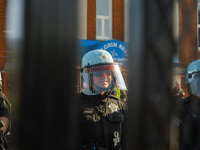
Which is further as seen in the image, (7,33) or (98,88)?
(98,88)

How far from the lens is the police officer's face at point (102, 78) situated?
8.33 feet

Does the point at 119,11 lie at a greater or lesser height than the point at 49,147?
greater

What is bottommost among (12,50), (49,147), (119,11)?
(49,147)

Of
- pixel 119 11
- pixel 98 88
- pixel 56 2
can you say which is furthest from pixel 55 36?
pixel 119 11

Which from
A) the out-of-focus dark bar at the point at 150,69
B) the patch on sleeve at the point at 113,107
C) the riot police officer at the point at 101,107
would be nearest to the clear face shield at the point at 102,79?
the riot police officer at the point at 101,107

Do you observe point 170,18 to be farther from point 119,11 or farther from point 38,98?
point 119,11

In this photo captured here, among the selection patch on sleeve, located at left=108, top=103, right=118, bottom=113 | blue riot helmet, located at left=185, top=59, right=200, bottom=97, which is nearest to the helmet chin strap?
patch on sleeve, located at left=108, top=103, right=118, bottom=113

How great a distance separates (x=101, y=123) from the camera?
90.0 inches

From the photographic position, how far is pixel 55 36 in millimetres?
321

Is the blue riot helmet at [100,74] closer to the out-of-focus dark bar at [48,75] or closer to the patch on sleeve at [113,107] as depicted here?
the patch on sleeve at [113,107]

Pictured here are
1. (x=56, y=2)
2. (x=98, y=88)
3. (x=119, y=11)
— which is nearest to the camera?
(x=56, y=2)

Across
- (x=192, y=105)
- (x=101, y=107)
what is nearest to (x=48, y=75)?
(x=101, y=107)

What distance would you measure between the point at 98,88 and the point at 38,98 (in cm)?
219

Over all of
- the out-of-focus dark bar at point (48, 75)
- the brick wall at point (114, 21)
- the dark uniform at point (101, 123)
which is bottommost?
the dark uniform at point (101, 123)
